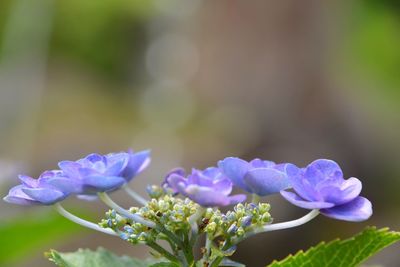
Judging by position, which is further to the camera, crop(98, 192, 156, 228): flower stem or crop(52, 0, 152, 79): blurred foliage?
crop(52, 0, 152, 79): blurred foliage

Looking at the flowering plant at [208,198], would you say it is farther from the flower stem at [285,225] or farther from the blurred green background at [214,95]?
the blurred green background at [214,95]

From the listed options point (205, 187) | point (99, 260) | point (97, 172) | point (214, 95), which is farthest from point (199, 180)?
point (214, 95)

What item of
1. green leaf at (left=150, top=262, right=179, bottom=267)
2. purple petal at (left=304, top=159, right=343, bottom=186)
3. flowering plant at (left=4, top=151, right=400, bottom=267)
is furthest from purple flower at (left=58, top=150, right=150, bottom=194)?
purple petal at (left=304, top=159, right=343, bottom=186)

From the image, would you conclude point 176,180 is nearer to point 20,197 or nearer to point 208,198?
point 208,198

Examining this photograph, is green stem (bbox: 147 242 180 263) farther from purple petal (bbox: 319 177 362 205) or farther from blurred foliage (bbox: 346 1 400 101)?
blurred foliage (bbox: 346 1 400 101)

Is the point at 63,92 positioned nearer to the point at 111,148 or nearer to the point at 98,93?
the point at 98,93

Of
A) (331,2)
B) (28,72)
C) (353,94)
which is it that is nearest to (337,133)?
(353,94)
